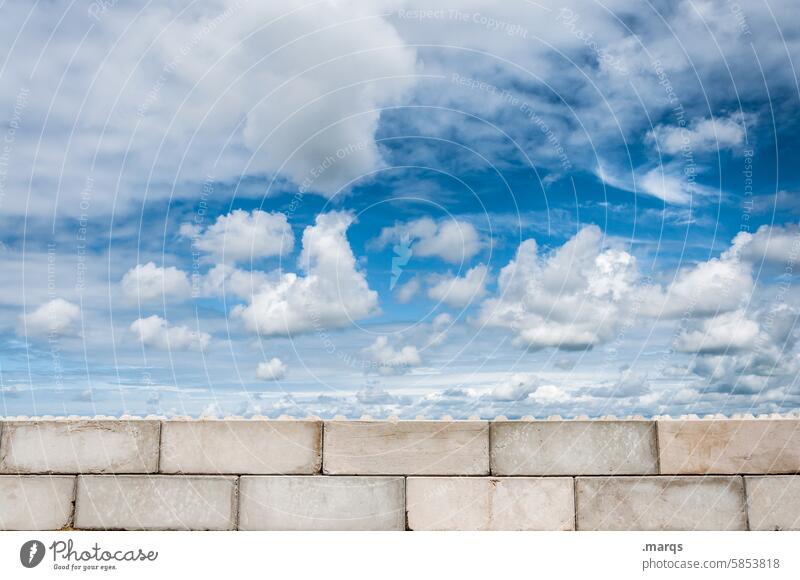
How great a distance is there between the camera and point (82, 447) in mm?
10781

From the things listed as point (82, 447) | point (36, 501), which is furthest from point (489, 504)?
point (36, 501)

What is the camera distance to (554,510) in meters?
10.4

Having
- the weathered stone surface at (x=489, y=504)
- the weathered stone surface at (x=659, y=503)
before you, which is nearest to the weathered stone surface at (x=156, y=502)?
the weathered stone surface at (x=489, y=504)

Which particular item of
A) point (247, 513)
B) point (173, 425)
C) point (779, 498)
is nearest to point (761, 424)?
A: point (779, 498)

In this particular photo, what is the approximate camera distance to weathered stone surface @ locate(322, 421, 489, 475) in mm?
10453

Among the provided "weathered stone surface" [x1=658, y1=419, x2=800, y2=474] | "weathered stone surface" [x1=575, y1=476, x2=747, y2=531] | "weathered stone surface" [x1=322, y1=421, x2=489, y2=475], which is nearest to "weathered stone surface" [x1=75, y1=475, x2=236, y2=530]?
"weathered stone surface" [x1=322, y1=421, x2=489, y2=475]

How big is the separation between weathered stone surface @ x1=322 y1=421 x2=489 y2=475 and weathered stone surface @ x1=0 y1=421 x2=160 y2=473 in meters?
2.63

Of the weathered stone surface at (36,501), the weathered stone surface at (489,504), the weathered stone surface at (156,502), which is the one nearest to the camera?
the weathered stone surface at (489,504)

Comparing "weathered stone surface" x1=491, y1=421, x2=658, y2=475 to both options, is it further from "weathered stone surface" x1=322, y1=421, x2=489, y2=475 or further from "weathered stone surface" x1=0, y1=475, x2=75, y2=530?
"weathered stone surface" x1=0, y1=475, x2=75, y2=530

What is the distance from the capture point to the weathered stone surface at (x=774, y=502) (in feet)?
34.2

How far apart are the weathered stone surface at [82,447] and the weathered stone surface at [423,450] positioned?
2628 mm

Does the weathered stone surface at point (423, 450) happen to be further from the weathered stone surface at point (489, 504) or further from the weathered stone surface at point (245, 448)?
the weathered stone surface at point (245, 448)

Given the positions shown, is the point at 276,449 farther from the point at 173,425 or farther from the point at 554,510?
the point at 554,510
